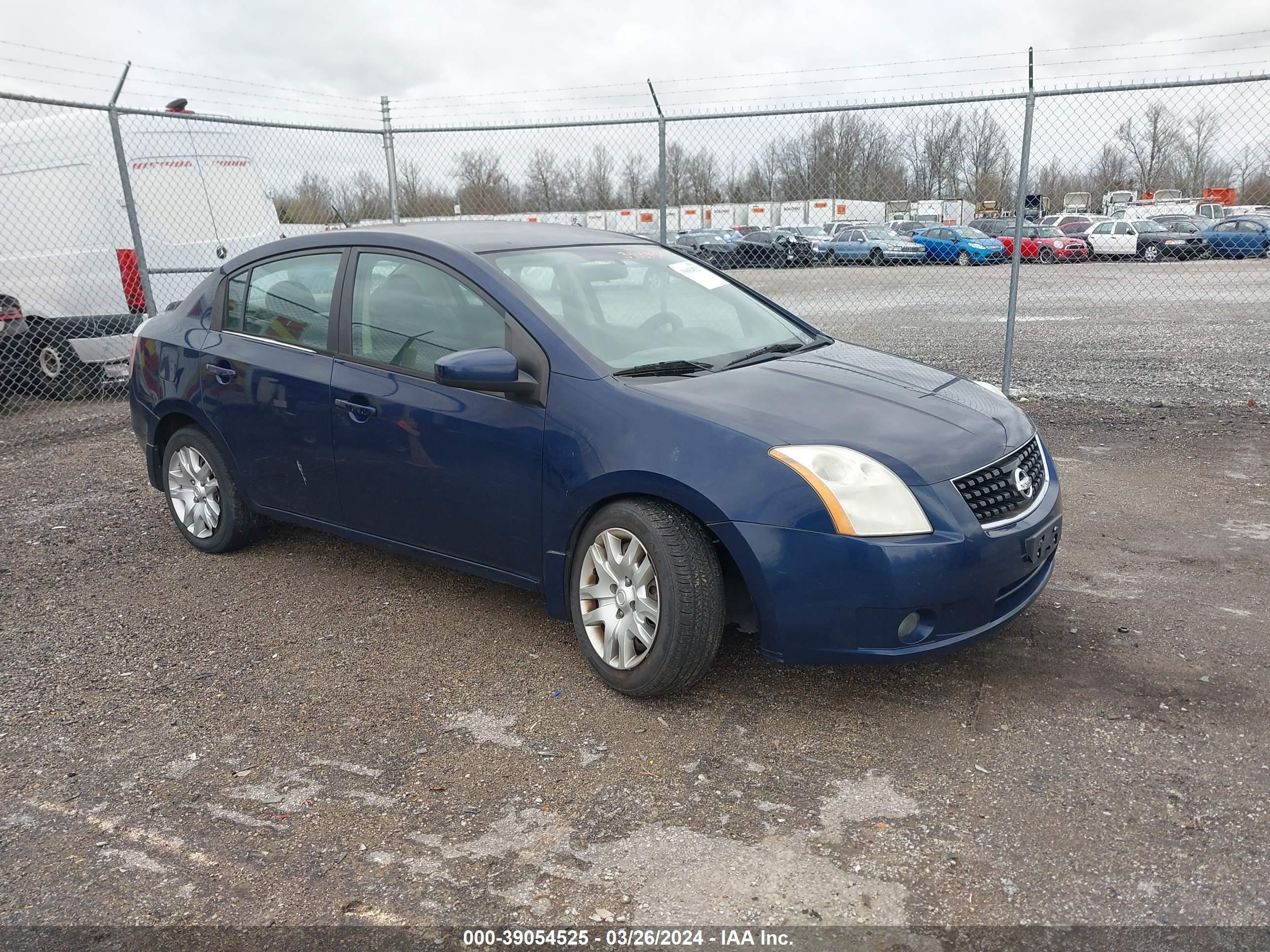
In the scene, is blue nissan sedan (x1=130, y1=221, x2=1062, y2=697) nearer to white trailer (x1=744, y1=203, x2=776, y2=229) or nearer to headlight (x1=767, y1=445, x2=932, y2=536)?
headlight (x1=767, y1=445, x2=932, y2=536)

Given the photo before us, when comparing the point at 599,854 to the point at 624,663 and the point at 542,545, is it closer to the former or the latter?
the point at 624,663

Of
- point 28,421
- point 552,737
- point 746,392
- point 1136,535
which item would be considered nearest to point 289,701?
point 552,737

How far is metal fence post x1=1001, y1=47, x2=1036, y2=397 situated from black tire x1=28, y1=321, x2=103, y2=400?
8065mm

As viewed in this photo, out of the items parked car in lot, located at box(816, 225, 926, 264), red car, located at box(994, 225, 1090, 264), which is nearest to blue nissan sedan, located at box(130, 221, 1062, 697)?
parked car in lot, located at box(816, 225, 926, 264)

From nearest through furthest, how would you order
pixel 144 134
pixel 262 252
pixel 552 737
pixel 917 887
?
1. pixel 917 887
2. pixel 552 737
3. pixel 262 252
4. pixel 144 134

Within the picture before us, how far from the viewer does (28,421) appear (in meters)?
8.99

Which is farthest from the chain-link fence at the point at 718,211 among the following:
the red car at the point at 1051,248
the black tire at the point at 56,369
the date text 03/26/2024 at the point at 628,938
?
the red car at the point at 1051,248

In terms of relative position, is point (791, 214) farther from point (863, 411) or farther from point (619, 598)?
point (619, 598)

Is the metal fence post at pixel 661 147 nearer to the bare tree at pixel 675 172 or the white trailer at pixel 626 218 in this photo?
the bare tree at pixel 675 172

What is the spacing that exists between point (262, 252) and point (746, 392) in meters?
2.62

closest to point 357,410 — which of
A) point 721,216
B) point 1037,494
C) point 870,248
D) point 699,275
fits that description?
point 699,275

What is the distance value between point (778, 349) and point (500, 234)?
1292mm

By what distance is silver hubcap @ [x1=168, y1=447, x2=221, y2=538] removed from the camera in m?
5.03

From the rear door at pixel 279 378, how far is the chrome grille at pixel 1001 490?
2.58 metres
